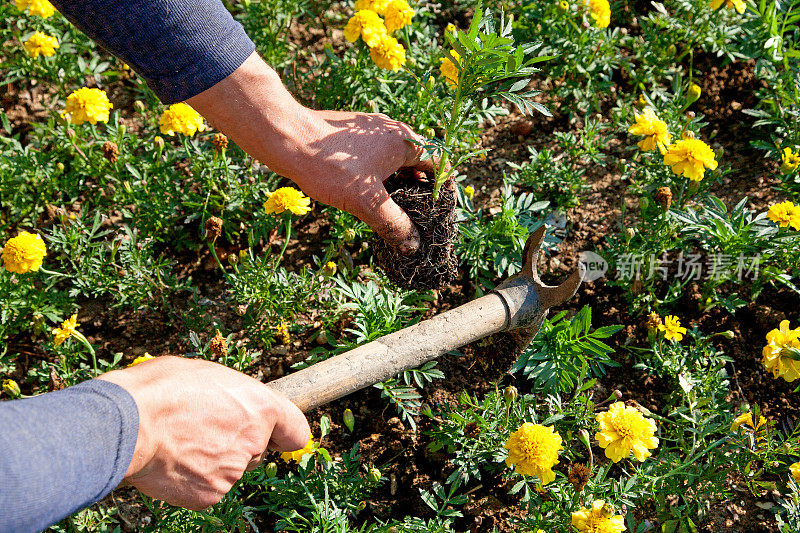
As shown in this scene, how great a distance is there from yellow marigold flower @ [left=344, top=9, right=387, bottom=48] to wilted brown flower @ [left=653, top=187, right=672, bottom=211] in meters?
1.29

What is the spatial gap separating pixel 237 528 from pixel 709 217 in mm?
2203

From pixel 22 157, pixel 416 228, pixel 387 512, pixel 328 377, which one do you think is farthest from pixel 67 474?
pixel 22 157

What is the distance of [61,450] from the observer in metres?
1.28

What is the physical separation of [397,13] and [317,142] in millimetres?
931

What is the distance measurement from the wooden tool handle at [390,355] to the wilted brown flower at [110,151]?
4.45 feet

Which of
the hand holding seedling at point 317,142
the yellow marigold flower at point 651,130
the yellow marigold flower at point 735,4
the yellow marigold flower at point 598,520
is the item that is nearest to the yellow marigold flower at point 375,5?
the hand holding seedling at point 317,142

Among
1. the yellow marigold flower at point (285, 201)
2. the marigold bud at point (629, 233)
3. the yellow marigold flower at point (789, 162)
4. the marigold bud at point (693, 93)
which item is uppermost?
the yellow marigold flower at point (285, 201)

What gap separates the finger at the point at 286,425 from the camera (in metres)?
1.69

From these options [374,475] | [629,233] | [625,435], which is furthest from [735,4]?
[374,475]

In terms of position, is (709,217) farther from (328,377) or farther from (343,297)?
(328,377)

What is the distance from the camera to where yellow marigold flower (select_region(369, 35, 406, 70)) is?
2.56m

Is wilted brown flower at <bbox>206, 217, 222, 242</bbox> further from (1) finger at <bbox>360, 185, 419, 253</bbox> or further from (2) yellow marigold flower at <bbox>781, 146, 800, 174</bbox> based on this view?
(2) yellow marigold flower at <bbox>781, 146, 800, 174</bbox>

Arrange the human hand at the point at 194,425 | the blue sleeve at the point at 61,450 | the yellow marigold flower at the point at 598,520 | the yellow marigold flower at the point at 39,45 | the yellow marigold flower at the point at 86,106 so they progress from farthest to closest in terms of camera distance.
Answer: the yellow marigold flower at the point at 39,45 < the yellow marigold flower at the point at 86,106 < the yellow marigold flower at the point at 598,520 < the human hand at the point at 194,425 < the blue sleeve at the point at 61,450

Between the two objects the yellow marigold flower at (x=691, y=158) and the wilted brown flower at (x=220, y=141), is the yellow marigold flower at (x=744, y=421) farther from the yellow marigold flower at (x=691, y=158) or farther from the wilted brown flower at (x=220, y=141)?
the wilted brown flower at (x=220, y=141)
